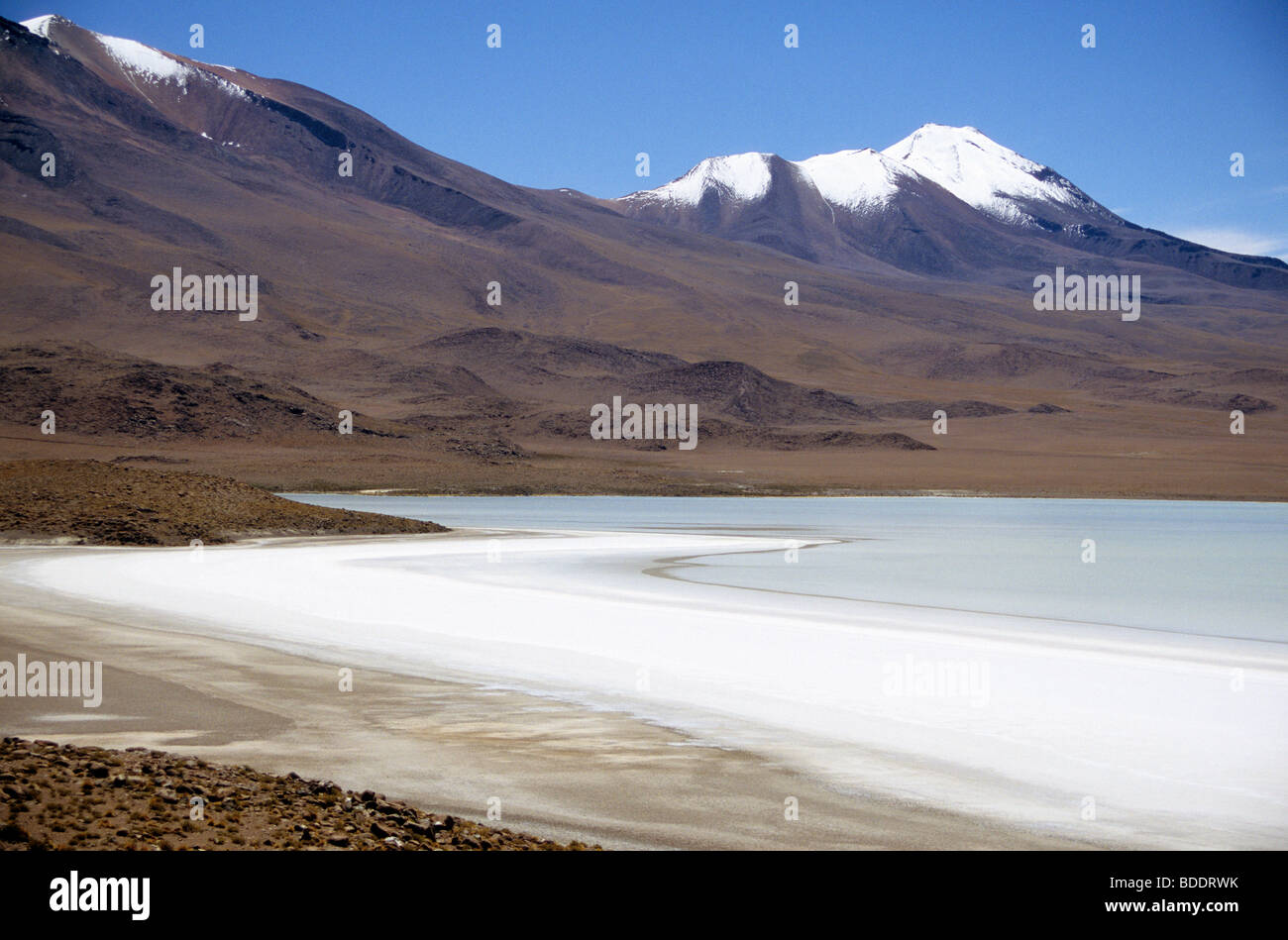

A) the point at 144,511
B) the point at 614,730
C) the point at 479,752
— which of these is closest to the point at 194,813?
the point at 479,752

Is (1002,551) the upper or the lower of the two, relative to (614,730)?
upper

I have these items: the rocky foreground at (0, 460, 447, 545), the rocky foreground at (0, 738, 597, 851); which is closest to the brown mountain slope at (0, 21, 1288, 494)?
the rocky foreground at (0, 460, 447, 545)

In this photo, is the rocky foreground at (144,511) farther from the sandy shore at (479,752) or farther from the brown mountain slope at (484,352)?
the brown mountain slope at (484,352)

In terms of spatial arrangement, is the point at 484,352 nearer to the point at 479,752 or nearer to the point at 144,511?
the point at 144,511

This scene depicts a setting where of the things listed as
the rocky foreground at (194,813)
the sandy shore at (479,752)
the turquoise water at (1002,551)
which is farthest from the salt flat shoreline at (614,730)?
the turquoise water at (1002,551)

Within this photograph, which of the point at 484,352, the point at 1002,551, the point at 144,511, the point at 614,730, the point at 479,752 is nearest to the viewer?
the point at 479,752

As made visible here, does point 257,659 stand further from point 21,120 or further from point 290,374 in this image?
point 21,120
